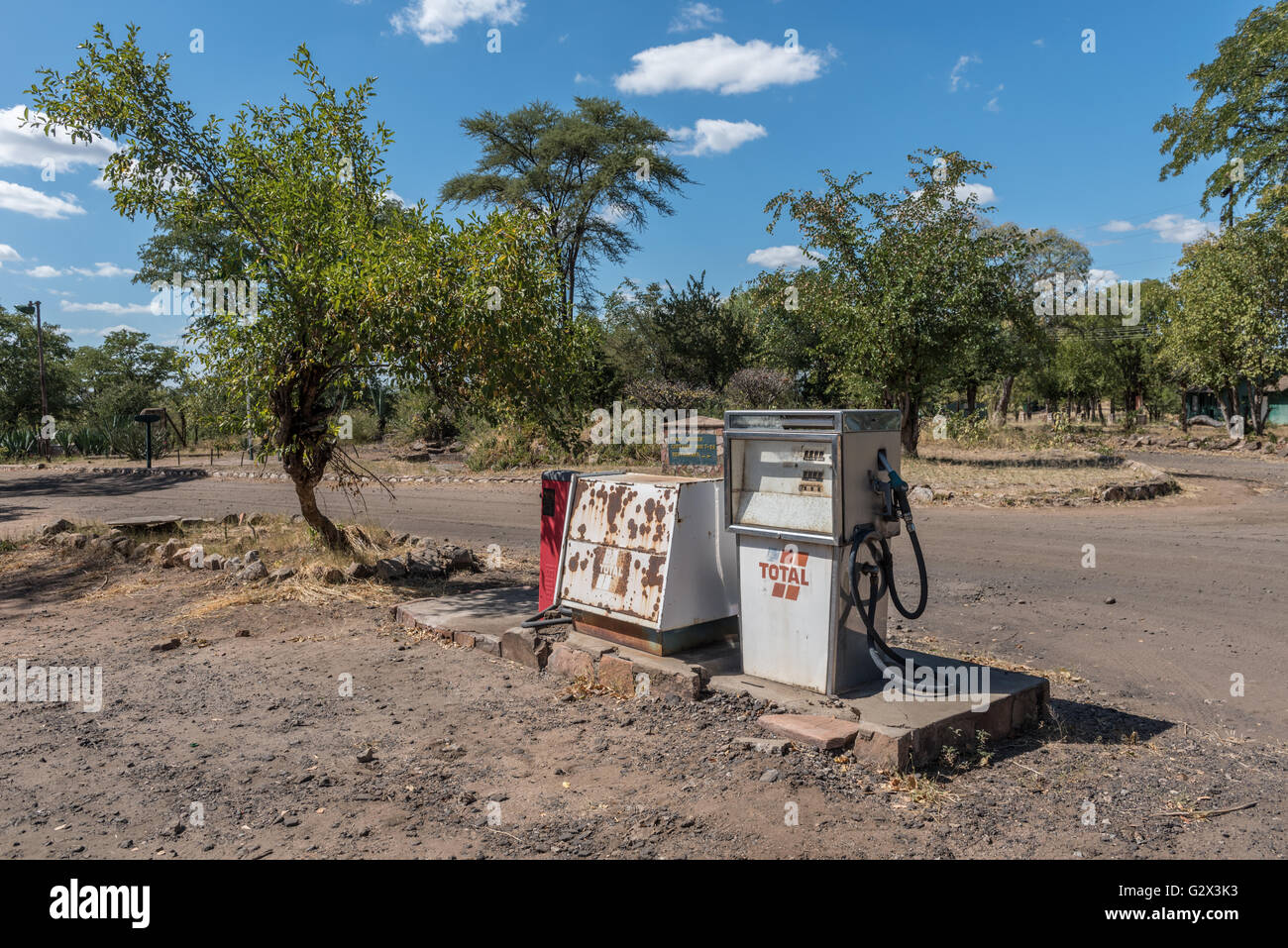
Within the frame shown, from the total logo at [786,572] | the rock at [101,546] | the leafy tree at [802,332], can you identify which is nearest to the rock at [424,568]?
the rock at [101,546]

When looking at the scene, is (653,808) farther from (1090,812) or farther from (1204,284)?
(1204,284)

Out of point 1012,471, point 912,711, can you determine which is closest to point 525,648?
point 912,711

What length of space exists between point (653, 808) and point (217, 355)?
6.68m

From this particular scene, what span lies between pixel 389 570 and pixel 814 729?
19.8 ft

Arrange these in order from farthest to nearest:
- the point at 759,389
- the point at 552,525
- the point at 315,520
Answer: the point at 759,389, the point at 315,520, the point at 552,525

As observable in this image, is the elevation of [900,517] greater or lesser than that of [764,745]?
greater

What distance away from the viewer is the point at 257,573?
928 cm

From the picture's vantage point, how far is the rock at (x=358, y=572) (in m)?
9.14

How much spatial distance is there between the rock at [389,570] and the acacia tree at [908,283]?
45.6 feet

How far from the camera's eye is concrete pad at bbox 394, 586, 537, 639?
7199 mm

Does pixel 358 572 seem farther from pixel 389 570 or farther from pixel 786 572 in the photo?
pixel 786 572

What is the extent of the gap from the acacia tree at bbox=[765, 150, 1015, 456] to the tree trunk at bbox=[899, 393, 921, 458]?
35 millimetres

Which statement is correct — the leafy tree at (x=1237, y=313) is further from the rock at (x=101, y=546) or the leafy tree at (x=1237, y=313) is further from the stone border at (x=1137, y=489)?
the rock at (x=101, y=546)

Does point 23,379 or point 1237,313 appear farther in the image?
point 23,379
